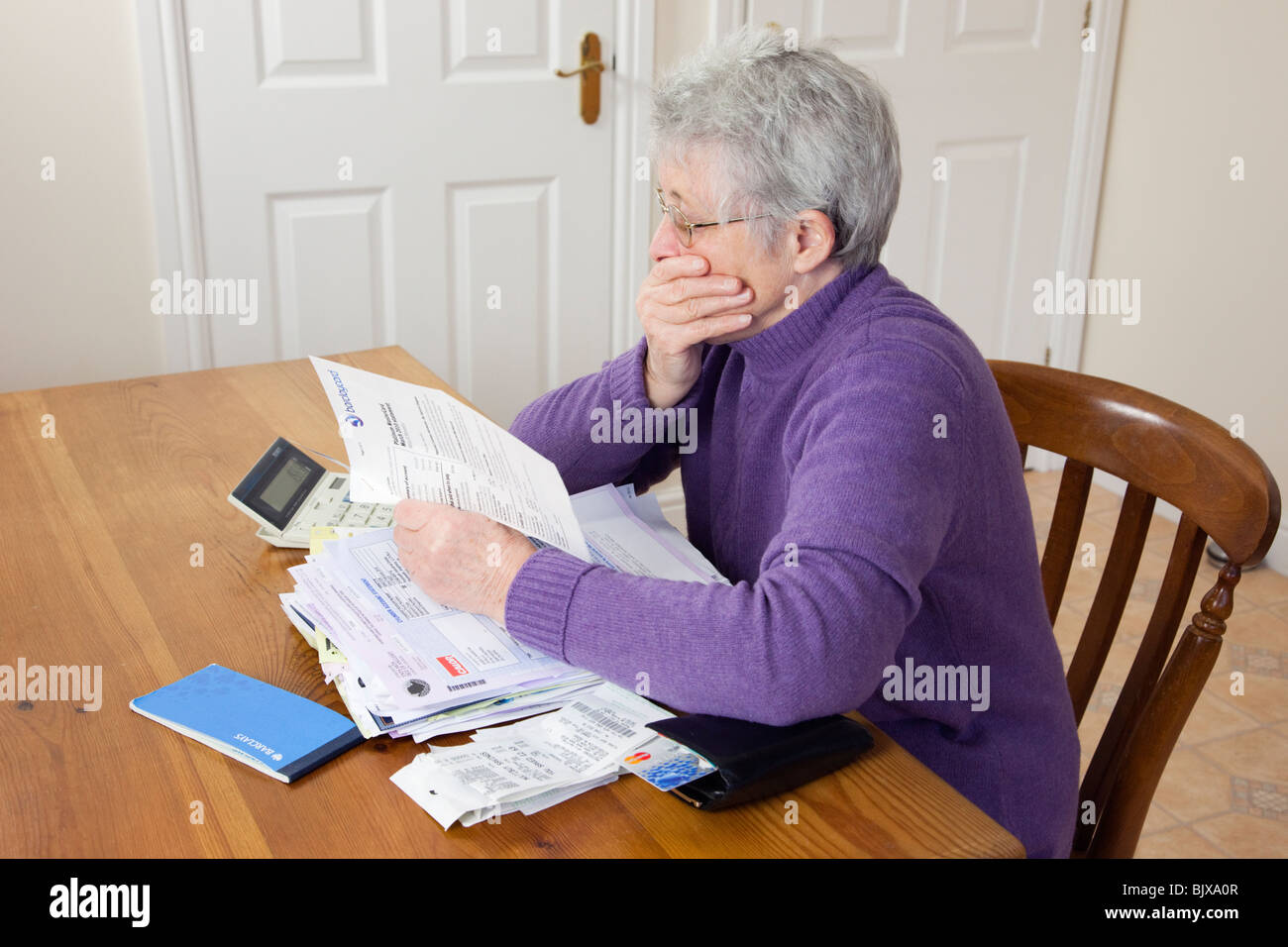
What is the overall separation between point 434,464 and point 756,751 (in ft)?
1.33

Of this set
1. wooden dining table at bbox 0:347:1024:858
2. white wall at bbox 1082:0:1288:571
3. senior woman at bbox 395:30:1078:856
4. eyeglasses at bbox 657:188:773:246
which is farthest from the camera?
white wall at bbox 1082:0:1288:571

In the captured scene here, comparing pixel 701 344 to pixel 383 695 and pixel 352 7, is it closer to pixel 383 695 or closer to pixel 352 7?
pixel 383 695

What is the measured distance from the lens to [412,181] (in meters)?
2.71

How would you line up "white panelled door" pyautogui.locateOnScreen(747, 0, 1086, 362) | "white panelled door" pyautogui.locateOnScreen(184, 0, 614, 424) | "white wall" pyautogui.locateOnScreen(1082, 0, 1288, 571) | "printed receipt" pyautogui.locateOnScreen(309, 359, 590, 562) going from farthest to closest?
1. "white panelled door" pyautogui.locateOnScreen(747, 0, 1086, 362)
2. "white wall" pyautogui.locateOnScreen(1082, 0, 1288, 571)
3. "white panelled door" pyautogui.locateOnScreen(184, 0, 614, 424)
4. "printed receipt" pyautogui.locateOnScreen(309, 359, 590, 562)

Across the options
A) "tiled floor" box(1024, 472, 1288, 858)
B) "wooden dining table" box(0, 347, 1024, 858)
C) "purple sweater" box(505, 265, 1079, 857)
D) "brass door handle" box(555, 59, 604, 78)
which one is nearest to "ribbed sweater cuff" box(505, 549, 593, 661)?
"purple sweater" box(505, 265, 1079, 857)

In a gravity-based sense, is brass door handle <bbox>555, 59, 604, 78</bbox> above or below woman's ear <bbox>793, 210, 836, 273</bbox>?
above

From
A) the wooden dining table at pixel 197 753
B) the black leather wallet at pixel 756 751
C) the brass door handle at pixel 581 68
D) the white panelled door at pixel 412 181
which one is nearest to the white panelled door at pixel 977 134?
the brass door handle at pixel 581 68

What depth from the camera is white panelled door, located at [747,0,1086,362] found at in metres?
3.09

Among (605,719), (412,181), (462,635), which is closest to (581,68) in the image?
(412,181)

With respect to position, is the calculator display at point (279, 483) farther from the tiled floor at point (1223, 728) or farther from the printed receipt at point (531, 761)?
the tiled floor at point (1223, 728)

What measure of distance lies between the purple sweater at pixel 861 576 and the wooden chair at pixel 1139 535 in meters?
0.06

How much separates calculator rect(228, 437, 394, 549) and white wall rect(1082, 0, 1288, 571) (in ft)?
7.99

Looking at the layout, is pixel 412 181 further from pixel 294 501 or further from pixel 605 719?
pixel 605 719

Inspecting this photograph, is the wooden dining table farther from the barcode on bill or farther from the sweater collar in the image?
the sweater collar
